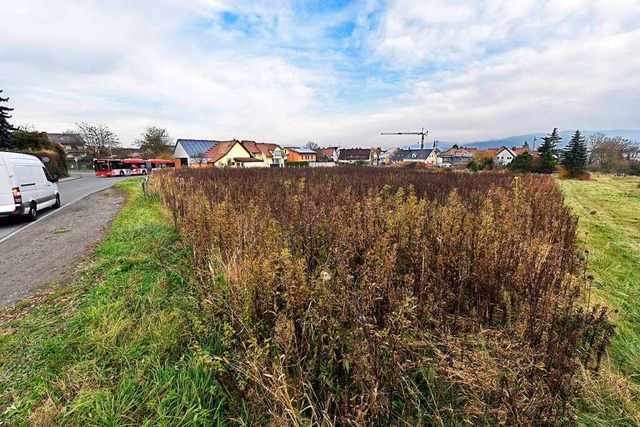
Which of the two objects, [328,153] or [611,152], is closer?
[611,152]

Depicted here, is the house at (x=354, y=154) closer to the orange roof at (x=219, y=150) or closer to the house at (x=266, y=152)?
the house at (x=266, y=152)

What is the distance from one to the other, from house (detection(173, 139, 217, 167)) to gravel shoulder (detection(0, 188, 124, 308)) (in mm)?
43620

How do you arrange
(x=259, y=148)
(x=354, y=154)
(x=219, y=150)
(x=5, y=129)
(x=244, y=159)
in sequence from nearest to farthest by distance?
1. (x=5, y=129)
2. (x=244, y=159)
3. (x=219, y=150)
4. (x=259, y=148)
5. (x=354, y=154)

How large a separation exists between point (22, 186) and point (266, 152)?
57957 millimetres

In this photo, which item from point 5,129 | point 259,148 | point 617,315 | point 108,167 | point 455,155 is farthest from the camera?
point 455,155

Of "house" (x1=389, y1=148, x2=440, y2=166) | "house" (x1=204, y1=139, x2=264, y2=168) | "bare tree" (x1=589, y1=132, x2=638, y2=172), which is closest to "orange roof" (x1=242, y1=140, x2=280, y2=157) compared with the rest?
"house" (x1=204, y1=139, x2=264, y2=168)

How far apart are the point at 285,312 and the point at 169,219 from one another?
6177 millimetres

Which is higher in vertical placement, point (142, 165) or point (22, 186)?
point (142, 165)

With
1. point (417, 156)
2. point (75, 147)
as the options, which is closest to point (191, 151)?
point (75, 147)

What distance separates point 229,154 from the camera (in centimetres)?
4941

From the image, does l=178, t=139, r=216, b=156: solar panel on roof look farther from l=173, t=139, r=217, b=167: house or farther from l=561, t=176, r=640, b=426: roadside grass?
l=561, t=176, r=640, b=426: roadside grass

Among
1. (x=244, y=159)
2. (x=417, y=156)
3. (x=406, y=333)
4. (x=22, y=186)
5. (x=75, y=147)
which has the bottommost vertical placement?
(x=406, y=333)

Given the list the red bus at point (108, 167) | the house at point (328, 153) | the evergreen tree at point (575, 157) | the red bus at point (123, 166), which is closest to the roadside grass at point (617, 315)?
the evergreen tree at point (575, 157)

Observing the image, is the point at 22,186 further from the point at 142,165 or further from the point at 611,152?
the point at 611,152
